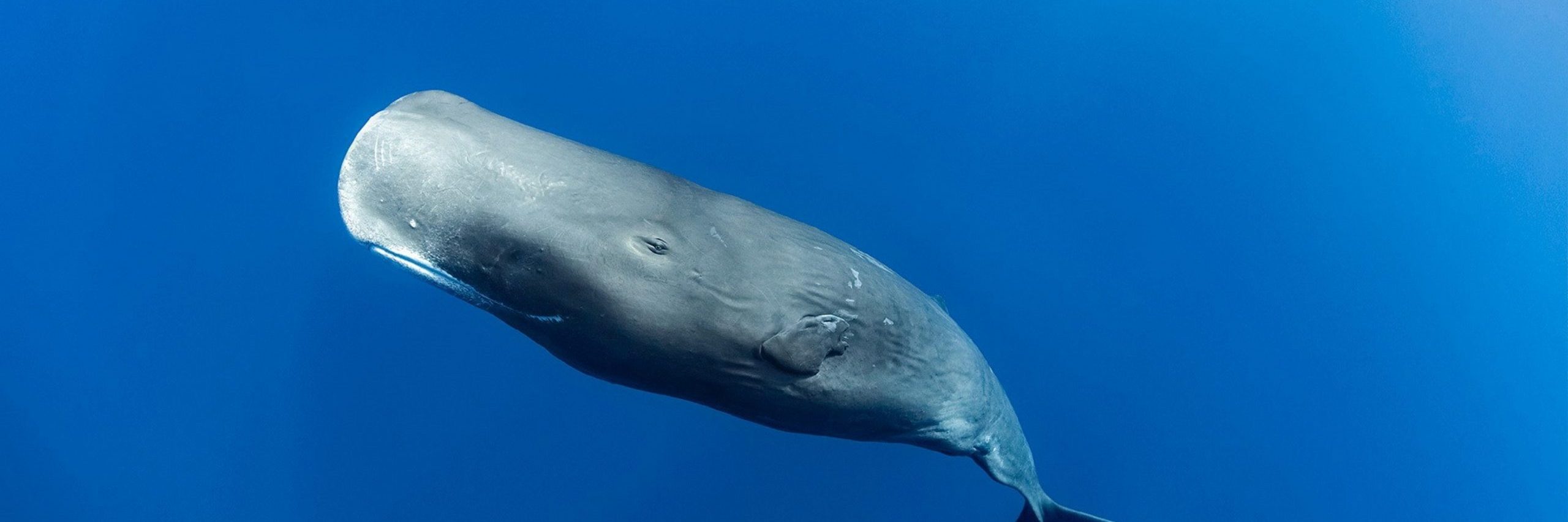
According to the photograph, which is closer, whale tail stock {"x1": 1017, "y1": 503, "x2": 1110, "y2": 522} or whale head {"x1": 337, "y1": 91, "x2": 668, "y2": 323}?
whale head {"x1": 337, "y1": 91, "x2": 668, "y2": 323}

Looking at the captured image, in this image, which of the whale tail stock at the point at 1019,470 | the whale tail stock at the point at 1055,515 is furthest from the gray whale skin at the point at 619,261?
the whale tail stock at the point at 1055,515

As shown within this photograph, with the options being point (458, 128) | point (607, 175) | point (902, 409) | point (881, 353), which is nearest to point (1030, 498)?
point (902, 409)

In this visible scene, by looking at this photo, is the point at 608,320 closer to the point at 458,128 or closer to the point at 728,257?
the point at 728,257

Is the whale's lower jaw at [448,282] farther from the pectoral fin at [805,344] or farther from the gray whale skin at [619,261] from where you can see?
the pectoral fin at [805,344]

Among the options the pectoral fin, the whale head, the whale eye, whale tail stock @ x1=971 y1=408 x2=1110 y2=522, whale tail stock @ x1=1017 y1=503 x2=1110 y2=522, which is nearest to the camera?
the whale head

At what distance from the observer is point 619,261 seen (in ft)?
12.6

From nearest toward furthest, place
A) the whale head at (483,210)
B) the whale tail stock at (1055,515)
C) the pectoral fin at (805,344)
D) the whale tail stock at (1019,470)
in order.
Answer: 1. the whale head at (483,210)
2. the pectoral fin at (805,344)
3. the whale tail stock at (1019,470)
4. the whale tail stock at (1055,515)

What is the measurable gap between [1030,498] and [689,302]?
475 centimetres

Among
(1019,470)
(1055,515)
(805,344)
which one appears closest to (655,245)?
(805,344)

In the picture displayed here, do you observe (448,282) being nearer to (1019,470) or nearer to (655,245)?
(655,245)

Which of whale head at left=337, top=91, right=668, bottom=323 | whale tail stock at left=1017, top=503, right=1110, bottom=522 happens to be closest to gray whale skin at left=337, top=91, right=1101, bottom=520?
whale head at left=337, top=91, right=668, bottom=323

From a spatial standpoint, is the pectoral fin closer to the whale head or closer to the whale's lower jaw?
the whale head

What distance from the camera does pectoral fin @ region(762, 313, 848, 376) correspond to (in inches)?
162

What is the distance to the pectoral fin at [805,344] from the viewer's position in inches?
162
